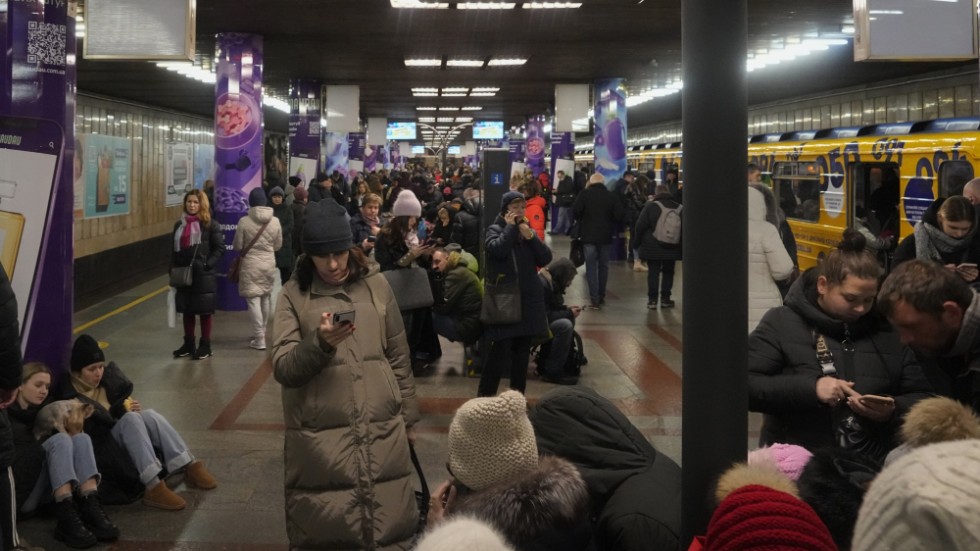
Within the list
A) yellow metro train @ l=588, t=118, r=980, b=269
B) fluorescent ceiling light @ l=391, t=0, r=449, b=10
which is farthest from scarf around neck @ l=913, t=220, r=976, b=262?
fluorescent ceiling light @ l=391, t=0, r=449, b=10

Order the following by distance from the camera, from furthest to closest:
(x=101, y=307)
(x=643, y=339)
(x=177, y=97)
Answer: (x=177, y=97)
(x=101, y=307)
(x=643, y=339)

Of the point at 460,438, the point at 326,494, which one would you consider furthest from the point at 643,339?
the point at 460,438

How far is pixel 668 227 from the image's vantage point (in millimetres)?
13453

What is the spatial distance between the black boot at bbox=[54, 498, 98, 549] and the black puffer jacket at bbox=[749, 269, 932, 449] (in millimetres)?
3877

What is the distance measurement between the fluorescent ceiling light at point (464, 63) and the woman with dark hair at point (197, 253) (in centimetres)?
1118

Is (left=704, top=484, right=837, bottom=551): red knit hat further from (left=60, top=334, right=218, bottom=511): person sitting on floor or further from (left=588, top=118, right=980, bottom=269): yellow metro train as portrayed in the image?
(left=588, top=118, right=980, bottom=269): yellow metro train

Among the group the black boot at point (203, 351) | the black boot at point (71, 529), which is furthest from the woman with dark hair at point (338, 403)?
the black boot at point (203, 351)

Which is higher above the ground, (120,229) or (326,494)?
(120,229)

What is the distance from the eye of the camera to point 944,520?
102cm

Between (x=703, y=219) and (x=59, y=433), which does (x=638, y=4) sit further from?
(x=703, y=219)

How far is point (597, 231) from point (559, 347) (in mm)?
5148

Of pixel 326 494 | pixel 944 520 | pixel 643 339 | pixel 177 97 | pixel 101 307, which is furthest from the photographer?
pixel 177 97

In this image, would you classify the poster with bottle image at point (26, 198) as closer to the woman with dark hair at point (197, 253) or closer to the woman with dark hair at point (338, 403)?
the woman with dark hair at point (338, 403)

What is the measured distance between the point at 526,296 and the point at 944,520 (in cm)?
683
